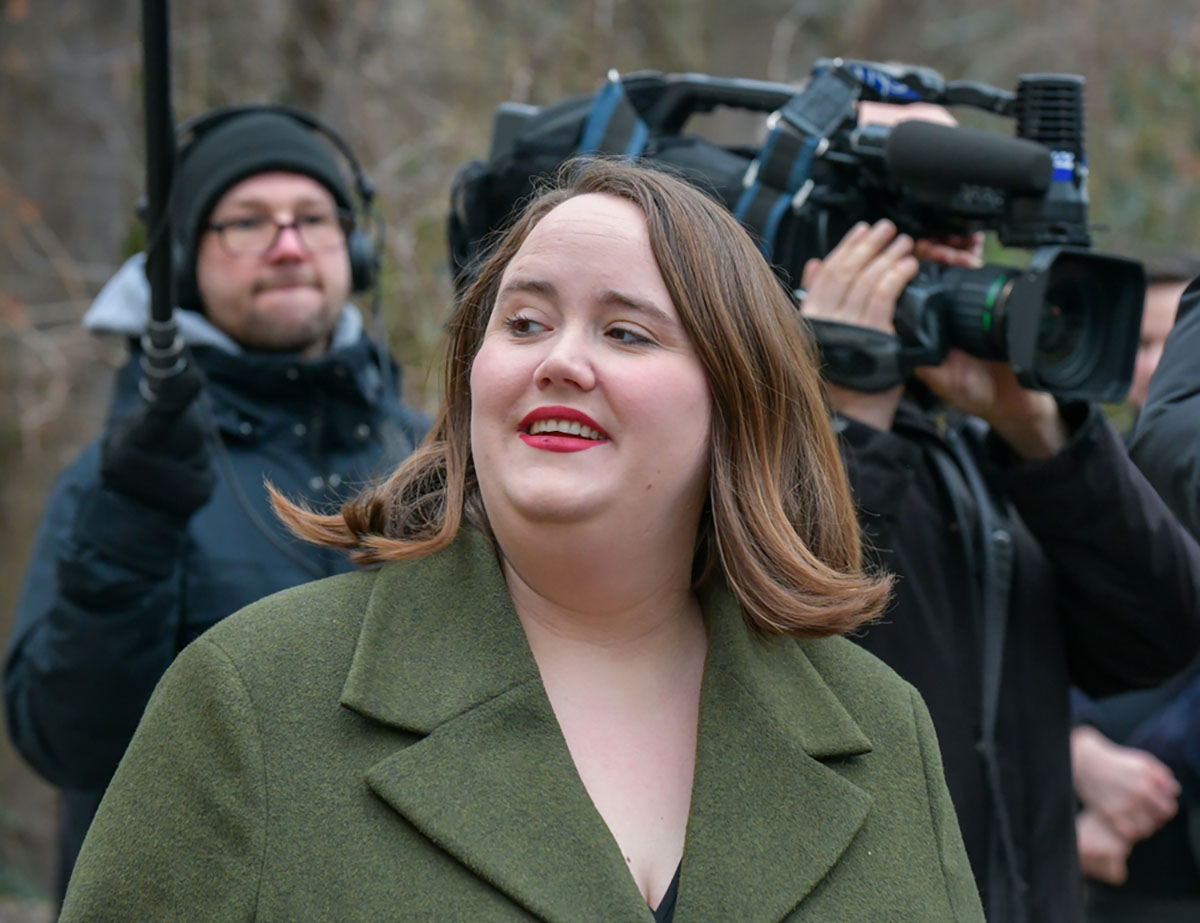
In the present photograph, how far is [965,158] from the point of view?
257 cm

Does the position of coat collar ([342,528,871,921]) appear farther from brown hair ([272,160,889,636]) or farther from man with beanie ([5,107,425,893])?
man with beanie ([5,107,425,893])

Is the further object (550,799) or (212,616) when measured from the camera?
(212,616)

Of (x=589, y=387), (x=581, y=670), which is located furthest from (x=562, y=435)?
(x=581, y=670)

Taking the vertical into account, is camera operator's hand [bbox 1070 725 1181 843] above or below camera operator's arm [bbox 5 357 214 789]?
below

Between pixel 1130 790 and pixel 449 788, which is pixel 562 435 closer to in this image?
pixel 449 788

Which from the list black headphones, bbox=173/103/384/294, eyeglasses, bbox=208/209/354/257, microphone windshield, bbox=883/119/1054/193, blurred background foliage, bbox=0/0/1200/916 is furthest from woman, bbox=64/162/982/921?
blurred background foliage, bbox=0/0/1200/916

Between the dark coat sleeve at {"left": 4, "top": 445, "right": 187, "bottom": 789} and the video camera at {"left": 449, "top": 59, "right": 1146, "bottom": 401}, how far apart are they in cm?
77

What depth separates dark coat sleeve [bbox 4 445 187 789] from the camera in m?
2.71

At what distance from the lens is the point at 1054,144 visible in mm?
2691

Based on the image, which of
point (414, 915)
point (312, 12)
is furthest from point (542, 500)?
point (312, 12)

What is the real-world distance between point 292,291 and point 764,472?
57.2 inches

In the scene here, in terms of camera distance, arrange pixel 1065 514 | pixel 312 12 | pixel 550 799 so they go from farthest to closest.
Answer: pixel 312 12, pixel 1065 514, pixel 550 799

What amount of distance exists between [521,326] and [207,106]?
476cm

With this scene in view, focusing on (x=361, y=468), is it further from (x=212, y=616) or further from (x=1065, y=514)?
(x=1065, y=514)
